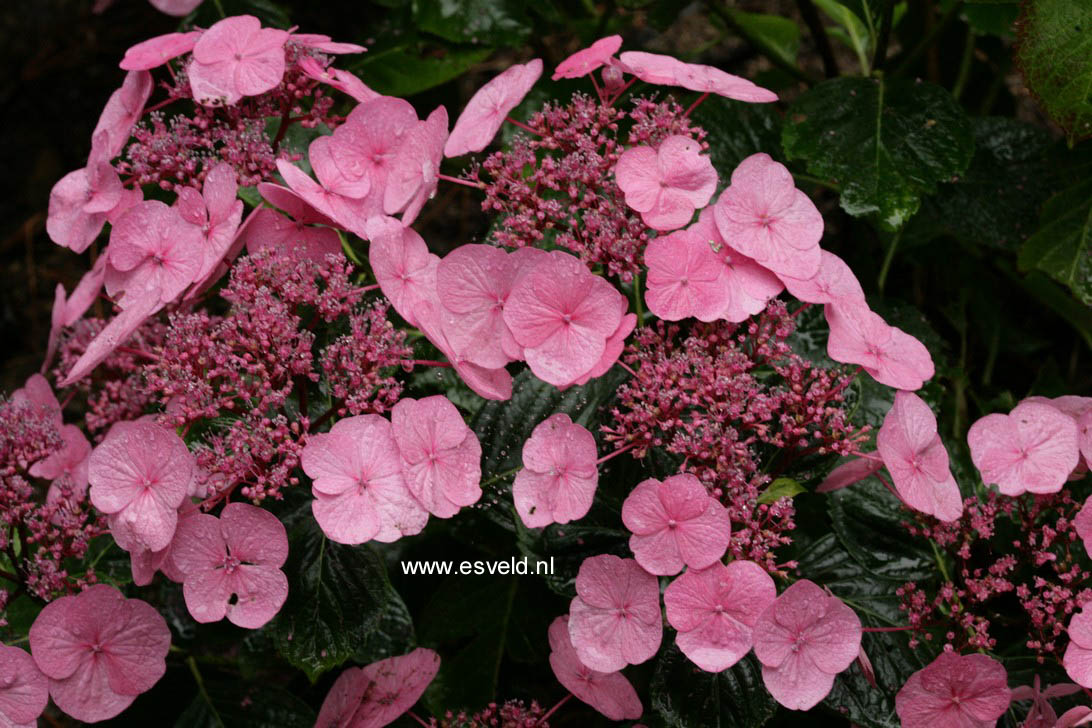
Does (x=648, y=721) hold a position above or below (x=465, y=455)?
below

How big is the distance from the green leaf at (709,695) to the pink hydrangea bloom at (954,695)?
13cm

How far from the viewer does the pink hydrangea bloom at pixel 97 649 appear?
939 mm

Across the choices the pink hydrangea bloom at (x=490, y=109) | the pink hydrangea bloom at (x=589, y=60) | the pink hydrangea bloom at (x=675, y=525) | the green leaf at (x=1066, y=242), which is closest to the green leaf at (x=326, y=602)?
the pink hydrangea bloom at (x=675, y=525)

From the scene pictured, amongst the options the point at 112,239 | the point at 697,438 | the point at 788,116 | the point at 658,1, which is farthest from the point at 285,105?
the point at 658,1

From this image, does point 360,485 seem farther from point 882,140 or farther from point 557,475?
point 882,140

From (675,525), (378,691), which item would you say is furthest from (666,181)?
(378,691)

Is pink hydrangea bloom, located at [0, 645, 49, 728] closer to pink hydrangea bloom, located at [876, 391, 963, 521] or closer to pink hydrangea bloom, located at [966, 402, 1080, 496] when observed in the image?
pink hydrangea bloom, located at [876, 391, 963, 521]

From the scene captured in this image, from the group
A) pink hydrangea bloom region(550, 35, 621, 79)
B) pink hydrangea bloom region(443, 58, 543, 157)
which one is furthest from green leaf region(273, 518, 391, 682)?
pink hydrangea bloom region(550, 35, 621, 79)

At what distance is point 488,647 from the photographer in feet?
4.38

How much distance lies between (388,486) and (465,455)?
74 mm

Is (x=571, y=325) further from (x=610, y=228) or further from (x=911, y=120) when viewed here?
(x=911, y=120)

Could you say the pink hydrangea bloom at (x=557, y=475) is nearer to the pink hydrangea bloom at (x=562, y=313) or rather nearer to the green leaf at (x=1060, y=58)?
the pink hydrangea bloom at (x=562, y=313)

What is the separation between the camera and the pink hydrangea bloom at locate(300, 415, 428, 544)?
87 centimetres

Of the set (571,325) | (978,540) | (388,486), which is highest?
(571,325)
